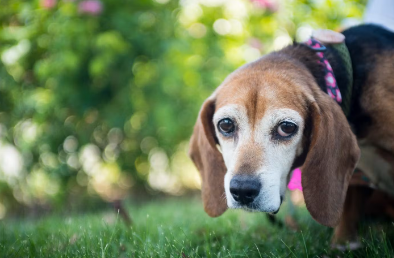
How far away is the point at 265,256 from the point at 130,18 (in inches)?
157

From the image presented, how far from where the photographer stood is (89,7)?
4973 millimetres

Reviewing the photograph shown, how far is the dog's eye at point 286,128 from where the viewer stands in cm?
247

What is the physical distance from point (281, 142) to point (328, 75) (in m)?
0.67

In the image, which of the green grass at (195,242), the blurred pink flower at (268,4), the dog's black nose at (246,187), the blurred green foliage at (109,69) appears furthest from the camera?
the blurred pink flower at (268,4)

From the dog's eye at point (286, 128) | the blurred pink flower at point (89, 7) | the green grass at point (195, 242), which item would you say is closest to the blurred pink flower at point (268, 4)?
the blurred pink flower at point (89, 7)

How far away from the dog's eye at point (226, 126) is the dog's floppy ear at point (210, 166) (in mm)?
210

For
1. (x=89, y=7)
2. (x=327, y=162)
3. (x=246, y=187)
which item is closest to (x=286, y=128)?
(x=327, y=162)

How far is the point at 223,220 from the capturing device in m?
3.63

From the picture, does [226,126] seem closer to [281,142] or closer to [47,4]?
[281,142]

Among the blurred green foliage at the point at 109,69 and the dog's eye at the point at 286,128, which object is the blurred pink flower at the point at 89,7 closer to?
the blurred green foliage at the point at 109,69

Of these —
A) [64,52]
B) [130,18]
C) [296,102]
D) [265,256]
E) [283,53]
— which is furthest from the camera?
[130,18]

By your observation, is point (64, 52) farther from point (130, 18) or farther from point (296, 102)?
point (296, 102)

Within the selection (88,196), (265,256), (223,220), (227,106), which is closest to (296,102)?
(227,106)

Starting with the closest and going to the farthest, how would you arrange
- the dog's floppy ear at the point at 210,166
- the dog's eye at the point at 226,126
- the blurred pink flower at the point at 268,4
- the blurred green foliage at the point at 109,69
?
the dog's eye at the point at 226,126 < the dog's floppy ear at the point at 210,166 < the blurred green foliage at the point at 109,69 < the blurred pink flower at the point at 268,4
